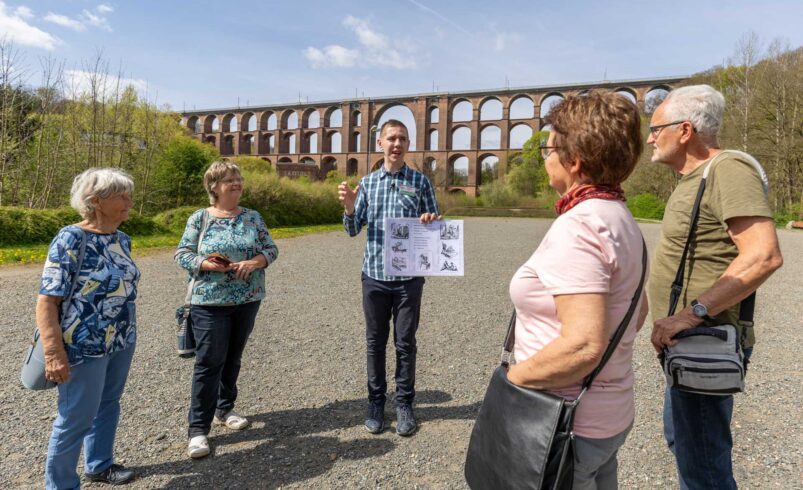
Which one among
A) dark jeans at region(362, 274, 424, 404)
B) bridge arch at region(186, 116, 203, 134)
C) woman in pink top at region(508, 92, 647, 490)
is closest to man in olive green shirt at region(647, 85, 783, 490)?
woman in pink top at region(508, 92, 647, 490)

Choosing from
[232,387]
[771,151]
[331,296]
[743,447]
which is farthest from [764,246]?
[771,151]

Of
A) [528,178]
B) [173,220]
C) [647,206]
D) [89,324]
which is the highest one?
[528,178]

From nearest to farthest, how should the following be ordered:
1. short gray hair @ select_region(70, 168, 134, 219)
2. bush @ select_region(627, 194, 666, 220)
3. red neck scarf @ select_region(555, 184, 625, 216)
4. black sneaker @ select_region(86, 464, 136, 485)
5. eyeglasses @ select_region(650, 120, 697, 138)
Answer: red neck scarf @ select_region(555, 184, 625, 216) → eyeglasses @ select_region(650, 120, 697, 138) → short gray hair @ select_region(70, 168, 134, 219) → black sneaker @ select_region(86, 464, 136, 485) → bush @ select_region(627, 194, 666, 220)

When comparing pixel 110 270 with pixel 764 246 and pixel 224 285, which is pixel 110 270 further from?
pixel 764 246

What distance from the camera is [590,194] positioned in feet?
4.53

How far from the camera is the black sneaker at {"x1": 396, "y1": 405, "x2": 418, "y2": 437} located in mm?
3227

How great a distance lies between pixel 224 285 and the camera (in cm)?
299

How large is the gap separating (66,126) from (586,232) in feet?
68.4

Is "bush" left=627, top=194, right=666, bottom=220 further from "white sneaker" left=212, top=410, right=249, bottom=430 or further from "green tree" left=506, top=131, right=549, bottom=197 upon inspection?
"white sneaker" left=212, top=410, right=249, bottom=430

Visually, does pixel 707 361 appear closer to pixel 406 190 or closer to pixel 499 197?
pixel 406 190

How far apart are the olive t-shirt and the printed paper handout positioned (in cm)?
142

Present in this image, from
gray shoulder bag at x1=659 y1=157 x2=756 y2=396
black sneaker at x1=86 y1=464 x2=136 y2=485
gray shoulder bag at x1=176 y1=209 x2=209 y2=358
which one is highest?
gray shoulder bag at x1=659 y1=157 x2=756 y2=396

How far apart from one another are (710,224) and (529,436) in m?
1.17

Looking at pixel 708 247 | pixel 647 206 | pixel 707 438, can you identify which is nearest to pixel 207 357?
pixel 707 438
